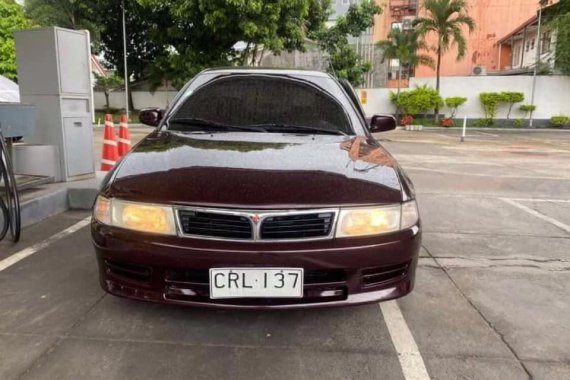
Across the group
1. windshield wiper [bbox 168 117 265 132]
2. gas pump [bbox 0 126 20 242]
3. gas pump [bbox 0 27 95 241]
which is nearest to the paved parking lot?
gas pump [bbox 0 126 20 242]

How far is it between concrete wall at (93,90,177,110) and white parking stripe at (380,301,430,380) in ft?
86.8

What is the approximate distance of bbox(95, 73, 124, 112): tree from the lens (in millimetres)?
28094

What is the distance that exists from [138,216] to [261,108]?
1467 mm

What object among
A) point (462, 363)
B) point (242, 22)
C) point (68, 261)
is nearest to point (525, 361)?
point (462, 363)

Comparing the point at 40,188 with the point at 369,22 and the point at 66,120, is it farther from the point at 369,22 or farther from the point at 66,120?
the point at 369,22

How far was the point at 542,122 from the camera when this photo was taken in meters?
23.9

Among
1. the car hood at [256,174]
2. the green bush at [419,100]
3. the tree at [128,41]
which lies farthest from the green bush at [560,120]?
the car hood at [256,174]

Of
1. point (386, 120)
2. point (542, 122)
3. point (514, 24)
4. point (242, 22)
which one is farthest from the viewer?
point (514, 24)

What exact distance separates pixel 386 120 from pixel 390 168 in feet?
4.57

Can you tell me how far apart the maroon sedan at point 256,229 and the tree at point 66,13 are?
24.6m

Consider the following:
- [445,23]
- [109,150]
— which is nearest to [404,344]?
[109,150]

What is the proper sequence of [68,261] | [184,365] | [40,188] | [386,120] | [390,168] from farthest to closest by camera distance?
[40,188], [386,120], [68,261], [390,168], [184,365]

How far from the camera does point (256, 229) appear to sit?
88.1 inches

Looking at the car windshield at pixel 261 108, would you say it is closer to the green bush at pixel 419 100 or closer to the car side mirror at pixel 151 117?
the car side mirror at pixel 151 117
